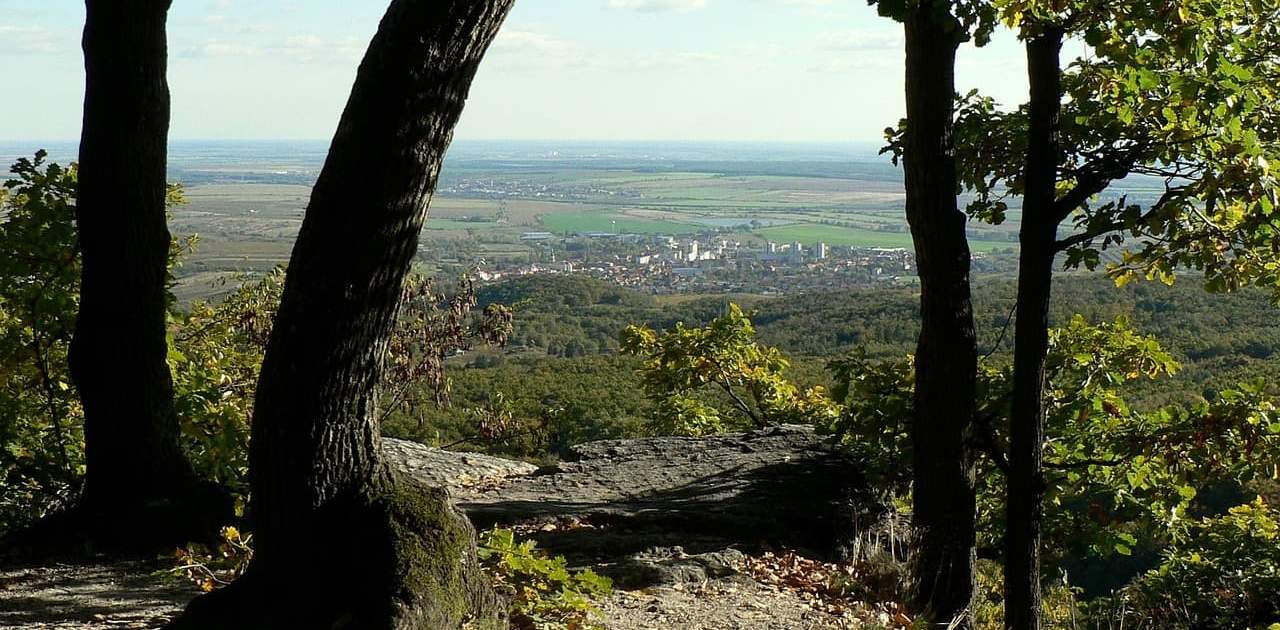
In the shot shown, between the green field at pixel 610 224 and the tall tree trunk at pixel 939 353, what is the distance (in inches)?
3420

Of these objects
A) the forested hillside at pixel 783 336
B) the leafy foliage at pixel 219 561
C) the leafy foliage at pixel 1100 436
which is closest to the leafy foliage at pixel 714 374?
→ the forested hillside at pixel 783 336

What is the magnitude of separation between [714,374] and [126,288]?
23.6 feet

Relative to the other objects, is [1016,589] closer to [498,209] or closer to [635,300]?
[635,300]

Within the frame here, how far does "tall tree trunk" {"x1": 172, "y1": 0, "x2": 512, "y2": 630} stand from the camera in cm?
256

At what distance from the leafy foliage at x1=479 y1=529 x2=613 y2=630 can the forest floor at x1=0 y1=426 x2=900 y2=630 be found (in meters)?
0.51

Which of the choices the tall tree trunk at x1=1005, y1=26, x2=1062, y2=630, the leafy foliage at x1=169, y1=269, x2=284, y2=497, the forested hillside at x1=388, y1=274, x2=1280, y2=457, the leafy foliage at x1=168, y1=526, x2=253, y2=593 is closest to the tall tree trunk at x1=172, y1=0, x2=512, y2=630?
A: the leafy foliage at x1=168, y1=526, x2=253, y2=593

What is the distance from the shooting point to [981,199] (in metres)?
5.52

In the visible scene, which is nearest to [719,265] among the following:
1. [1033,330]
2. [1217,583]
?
[1217,583]

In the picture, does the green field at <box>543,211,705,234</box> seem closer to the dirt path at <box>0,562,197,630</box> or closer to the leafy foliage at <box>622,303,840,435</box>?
the leafy foliage at <box>622,303,840,435</box>

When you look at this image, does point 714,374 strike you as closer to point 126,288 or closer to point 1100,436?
point 1100,436

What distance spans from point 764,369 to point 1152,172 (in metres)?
7.41

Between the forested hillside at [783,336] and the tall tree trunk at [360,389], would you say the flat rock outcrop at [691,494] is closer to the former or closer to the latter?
the tall tree trunk at [360,389]

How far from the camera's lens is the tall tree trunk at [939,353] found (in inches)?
177

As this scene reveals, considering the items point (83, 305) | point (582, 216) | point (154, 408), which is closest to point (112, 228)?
point (83, 305)
